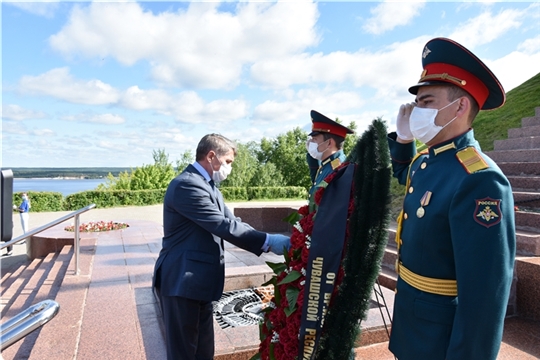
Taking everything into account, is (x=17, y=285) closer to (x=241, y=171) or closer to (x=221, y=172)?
(x=221, y=172)

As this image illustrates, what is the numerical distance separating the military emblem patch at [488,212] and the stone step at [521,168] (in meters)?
6.44

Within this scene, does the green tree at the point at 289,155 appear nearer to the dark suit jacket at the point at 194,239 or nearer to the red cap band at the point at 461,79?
the dark suit jacket at the point at 194,239

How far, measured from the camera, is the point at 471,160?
152 centimetres

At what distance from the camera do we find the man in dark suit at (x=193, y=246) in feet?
8.30

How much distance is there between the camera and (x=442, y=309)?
152cm

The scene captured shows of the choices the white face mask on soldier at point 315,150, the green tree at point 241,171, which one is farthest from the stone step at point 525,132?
the green tree at point 241,171

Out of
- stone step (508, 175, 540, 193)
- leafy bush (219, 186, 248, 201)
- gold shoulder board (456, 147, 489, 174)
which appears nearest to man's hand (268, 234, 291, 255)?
gold shoulder board (456, 147, 489, 174)

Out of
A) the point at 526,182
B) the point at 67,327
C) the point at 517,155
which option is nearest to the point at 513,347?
the point at 526,182

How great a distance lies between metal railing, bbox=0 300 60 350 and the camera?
106 centimetres

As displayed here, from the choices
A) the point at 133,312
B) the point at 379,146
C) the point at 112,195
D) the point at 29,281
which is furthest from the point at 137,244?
the point at 112,195

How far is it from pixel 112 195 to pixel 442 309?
21.2 metres

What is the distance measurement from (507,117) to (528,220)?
714 cm

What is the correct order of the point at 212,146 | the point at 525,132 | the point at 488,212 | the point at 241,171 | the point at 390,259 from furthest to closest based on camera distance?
the point at 241,171
the point at 525,132
the point at 390,259
the point at 212,146
the point at 488,212

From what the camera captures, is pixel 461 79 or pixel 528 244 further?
pixel 528 244
